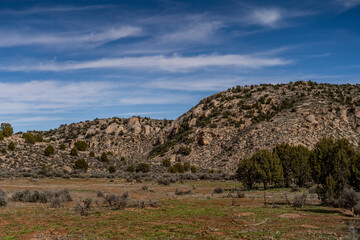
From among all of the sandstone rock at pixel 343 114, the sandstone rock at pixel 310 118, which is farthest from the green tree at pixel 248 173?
the sandstone rock at pixel 343 114

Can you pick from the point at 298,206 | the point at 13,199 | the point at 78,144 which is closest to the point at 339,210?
the point at 298,206

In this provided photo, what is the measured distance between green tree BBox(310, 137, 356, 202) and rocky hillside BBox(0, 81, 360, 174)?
42728 millimetres

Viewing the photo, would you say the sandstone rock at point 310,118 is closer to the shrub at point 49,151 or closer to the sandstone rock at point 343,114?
the sandstone rock at point 343,114

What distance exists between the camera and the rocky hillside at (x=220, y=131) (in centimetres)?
6506

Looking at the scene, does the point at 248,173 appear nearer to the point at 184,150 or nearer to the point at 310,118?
the point at 310,118

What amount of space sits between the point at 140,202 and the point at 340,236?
1430 centimetres

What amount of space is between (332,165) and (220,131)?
60517 mm

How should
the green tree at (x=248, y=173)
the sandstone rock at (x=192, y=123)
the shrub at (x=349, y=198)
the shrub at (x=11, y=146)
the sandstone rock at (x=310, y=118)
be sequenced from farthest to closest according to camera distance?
1. the sandstone rock at (x=192, y=123)
2. the sandstone rock at (x=310, y=118)
3. the shrub at (x=11, y=146)
4. the green tree at (x=248, y=173)
5. the shrub at (x=349, y=198)

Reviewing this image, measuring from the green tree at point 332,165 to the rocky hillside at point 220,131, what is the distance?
4273 centimetres

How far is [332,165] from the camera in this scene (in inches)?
819

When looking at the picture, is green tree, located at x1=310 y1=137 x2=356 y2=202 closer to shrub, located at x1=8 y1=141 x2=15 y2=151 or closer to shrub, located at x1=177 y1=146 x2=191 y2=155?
shrub, located at x1=8 y1=141 x2=15 y2=151

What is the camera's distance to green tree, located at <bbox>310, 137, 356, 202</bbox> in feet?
66.7

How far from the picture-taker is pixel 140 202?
22.8 metres

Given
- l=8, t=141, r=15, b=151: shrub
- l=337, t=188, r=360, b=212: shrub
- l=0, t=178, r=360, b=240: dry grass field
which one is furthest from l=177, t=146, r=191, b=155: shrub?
l=337, t=188, r=360, b=212: shrub
